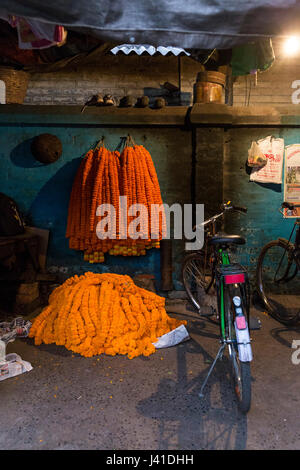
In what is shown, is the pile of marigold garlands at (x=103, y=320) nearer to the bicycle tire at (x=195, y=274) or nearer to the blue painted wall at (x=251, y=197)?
the bicycle tire at (x=195, y=274)

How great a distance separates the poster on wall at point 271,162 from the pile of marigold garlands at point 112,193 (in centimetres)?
178

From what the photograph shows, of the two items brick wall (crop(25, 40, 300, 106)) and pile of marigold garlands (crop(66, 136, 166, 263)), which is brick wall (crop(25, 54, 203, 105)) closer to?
brick wall (crop(25, 40, 300, 106))

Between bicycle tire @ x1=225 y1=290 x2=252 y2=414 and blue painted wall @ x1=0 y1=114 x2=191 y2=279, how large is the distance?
2514mm

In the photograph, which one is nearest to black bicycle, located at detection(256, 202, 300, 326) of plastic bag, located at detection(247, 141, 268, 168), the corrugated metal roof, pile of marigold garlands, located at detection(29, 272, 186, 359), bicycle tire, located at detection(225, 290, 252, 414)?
plastic bag, located at detection(247, 141, 268, 168)

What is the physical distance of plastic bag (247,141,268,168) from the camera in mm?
4930

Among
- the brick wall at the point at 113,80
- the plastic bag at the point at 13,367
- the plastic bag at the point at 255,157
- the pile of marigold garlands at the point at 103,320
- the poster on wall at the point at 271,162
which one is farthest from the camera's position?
the brick wall at the point at 113,80

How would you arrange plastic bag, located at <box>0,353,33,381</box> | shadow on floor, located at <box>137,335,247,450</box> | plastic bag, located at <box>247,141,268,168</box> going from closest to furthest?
shadow on floor, located at <box>137,335,247,450</box>
plastic bag, located at <box>0,353,33,381</box>
plastic bag, located at <box>247,141,268,168</box>

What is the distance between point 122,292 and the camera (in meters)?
4.04

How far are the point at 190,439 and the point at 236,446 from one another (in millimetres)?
316

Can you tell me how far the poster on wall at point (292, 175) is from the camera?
5133 millimetres

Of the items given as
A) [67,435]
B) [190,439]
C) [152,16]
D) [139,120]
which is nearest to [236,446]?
[190,439]

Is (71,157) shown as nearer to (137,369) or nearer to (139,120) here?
(139,120)

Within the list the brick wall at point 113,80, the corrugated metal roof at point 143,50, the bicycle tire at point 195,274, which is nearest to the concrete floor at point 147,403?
the bicycle tire at point 195,274

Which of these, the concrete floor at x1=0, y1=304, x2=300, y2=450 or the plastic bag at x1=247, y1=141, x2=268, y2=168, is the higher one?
the plastic bag at x1=247, y1=141, x2=268, y2=168
